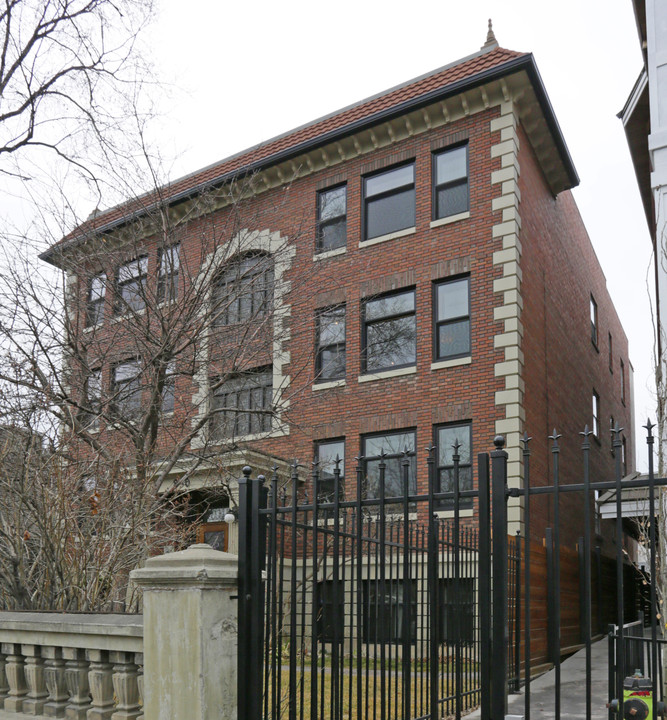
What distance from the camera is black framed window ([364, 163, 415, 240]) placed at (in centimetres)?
1866

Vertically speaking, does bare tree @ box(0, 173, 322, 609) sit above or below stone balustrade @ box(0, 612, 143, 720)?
above

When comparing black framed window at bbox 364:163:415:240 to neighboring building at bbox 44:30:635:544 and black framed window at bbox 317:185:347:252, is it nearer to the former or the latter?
neighboring building at bbox 44:30:635:544

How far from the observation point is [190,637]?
4.53 meters

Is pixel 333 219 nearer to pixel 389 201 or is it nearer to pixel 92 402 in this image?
pixel 389 201

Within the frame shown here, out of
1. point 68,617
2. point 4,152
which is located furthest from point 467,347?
point 68,617

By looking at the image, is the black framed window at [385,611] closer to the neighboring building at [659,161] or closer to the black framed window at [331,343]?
the neighboring building at [659,161]

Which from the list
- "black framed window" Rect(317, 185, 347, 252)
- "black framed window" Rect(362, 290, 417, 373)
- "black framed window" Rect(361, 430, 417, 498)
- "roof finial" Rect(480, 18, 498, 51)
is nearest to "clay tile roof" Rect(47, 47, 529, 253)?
"roof finial" Rect(480, 18, 498, 51)

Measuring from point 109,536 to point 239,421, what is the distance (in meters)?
10.2

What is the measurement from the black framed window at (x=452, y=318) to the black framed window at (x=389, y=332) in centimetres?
57

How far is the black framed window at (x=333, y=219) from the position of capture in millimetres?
19609

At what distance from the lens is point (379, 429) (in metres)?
17.7

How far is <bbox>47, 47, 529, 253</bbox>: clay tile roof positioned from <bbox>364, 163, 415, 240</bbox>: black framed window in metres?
1.40

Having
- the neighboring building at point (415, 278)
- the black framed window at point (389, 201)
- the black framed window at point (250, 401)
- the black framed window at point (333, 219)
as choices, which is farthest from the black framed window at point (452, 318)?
the black framed window at point (250, 401)

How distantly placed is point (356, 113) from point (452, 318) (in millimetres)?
5808
